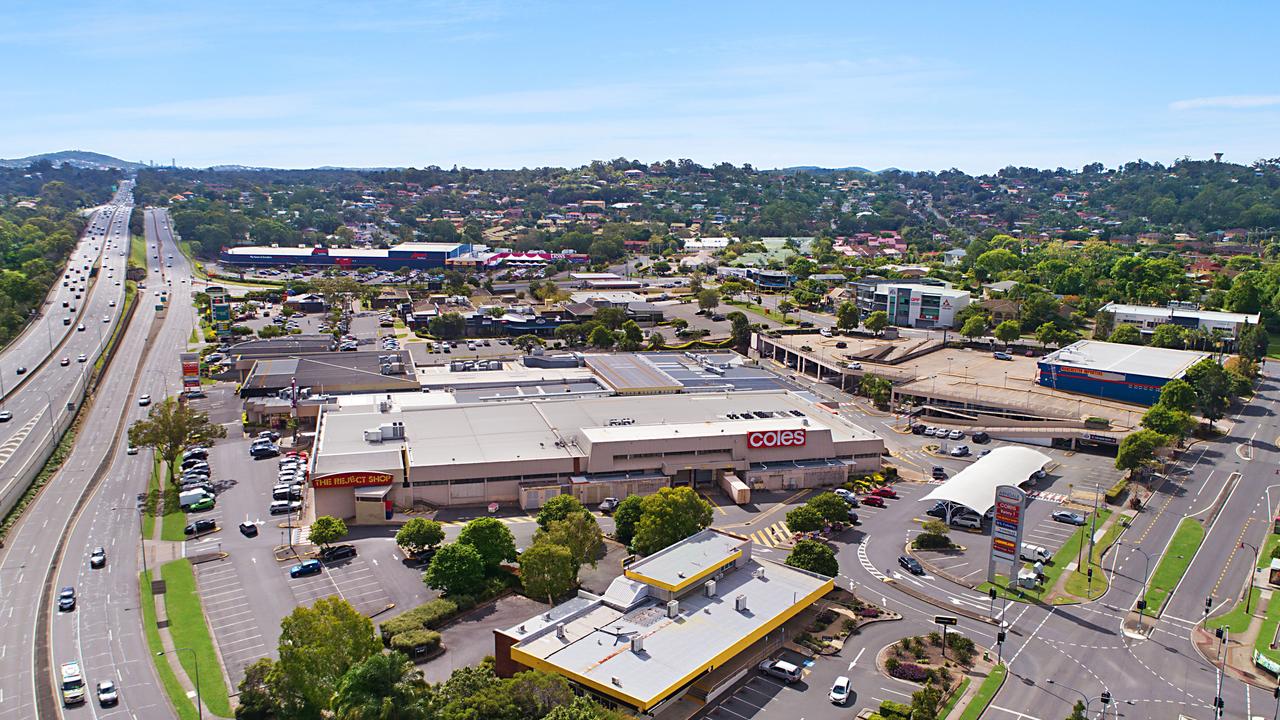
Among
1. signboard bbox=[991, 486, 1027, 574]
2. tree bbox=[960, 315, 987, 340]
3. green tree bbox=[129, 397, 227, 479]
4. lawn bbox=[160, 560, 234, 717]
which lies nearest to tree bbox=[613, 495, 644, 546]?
signboard bbox=[991, 486, 1027, 574]

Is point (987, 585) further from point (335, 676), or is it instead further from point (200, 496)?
point (200, 496)

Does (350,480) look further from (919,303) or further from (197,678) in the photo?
(919,303)

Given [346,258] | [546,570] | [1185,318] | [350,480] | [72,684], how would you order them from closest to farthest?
[72,684] < [546,570] < [350,480] < [1185,318] < [346,258]

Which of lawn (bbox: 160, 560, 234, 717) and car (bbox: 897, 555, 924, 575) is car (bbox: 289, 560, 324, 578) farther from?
→ car (bbox: 897, 555, 924, 575)

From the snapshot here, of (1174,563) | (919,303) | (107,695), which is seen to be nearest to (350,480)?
(107,695)

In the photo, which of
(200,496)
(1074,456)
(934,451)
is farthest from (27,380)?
(1074,456)

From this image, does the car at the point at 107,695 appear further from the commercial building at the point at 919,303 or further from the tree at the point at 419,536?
the commercial building at the point at 919,303
